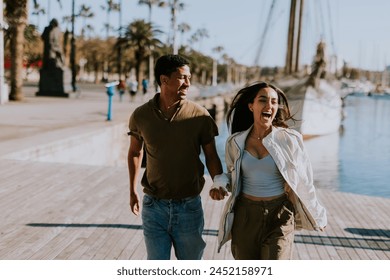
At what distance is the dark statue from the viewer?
3177 centimetres

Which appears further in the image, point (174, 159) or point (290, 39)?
point (290, 39)

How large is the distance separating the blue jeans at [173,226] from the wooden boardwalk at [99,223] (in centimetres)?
146

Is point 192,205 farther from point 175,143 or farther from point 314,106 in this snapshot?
point 314,106

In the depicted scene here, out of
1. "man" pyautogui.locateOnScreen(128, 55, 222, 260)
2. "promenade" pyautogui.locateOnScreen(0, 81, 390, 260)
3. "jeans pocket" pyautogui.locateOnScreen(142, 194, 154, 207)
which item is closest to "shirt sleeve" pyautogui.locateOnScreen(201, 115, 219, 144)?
"man" pyautogui.locateOnScreen(128, 55, 222, 260)

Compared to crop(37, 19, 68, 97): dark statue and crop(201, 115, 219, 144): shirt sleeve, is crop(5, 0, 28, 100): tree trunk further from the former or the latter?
crop(201, 115, 219, 144): shirt sleeve

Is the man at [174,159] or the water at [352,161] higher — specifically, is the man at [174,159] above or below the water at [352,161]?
above

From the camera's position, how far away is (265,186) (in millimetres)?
3115

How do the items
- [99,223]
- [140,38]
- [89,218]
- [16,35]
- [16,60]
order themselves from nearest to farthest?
[99,223], [89,218], [16,35], [16,60], [140,38]

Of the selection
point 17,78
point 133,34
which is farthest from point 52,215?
point 133,34

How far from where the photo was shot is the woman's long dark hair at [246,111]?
3.26m

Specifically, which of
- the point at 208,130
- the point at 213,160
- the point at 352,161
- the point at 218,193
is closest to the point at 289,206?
the point at 218,193

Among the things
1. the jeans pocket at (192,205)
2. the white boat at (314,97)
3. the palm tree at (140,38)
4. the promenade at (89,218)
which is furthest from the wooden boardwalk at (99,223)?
the palm tree at (140,38)

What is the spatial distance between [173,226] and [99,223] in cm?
274

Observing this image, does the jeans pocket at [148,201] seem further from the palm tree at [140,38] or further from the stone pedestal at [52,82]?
the palm tree at [140,38]
